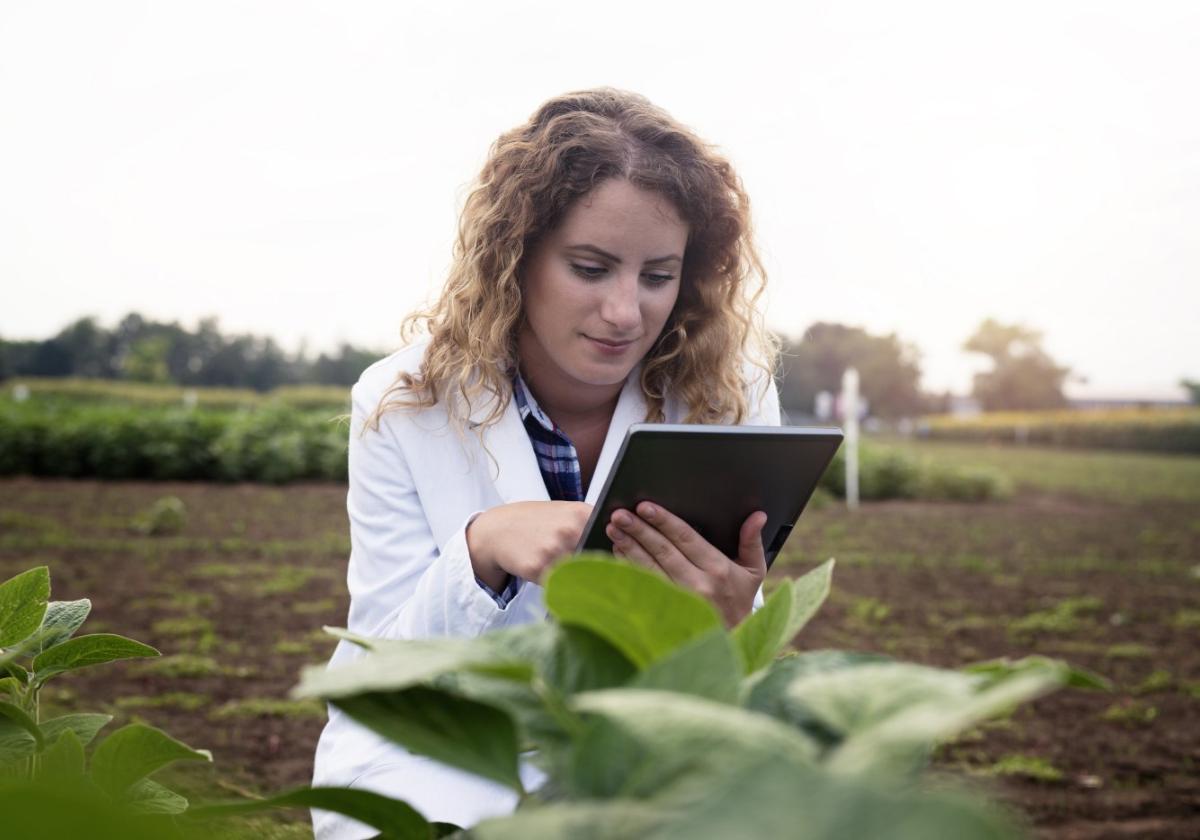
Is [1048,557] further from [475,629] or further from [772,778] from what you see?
[772,778]

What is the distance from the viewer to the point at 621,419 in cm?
210

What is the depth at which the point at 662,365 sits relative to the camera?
2.20 metres

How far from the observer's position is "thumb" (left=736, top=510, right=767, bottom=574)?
5.14 feet

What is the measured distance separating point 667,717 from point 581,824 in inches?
1.6

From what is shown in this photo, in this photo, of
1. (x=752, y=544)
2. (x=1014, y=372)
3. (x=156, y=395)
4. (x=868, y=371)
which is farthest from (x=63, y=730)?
(x=1014, y=372)

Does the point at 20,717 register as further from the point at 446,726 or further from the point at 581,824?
the point at 581,824

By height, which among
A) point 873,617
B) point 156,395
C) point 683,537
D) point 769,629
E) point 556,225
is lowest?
point 873,617

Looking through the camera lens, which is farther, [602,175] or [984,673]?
[602,175]

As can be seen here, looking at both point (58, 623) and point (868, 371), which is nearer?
point (58, 623)

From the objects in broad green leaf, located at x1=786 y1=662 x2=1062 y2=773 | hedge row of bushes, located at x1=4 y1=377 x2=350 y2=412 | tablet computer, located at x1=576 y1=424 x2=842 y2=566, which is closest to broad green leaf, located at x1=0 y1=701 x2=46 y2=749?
broad green leaf, located at x1=786 y1=662 x2=1062 y2=773

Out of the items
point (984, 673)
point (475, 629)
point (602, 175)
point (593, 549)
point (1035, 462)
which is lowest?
point (1035, 462)

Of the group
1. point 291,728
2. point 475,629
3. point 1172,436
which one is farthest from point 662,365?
point 1172,436

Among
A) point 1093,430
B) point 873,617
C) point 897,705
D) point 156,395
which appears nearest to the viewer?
point 897,705

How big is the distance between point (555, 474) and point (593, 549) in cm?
78
